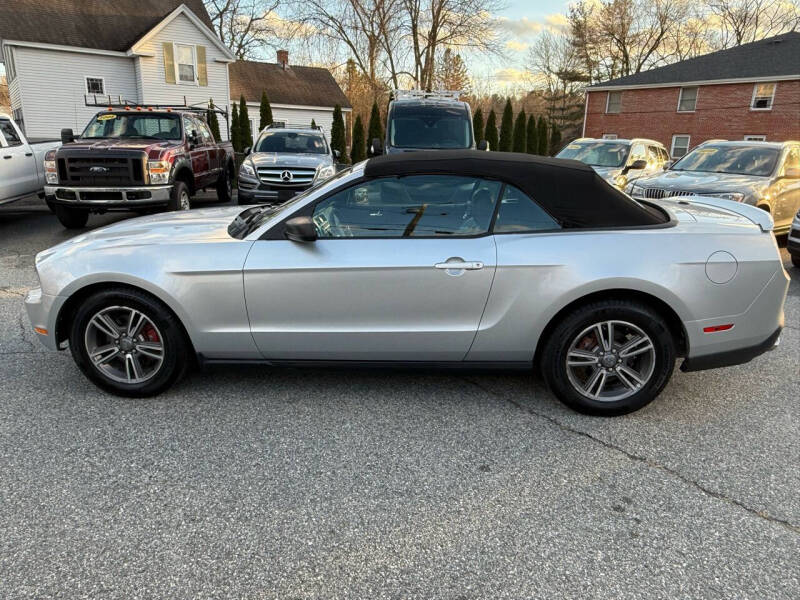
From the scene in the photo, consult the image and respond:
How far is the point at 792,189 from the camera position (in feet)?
29.7

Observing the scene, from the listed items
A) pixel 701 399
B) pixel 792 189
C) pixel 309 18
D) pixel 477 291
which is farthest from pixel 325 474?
pixel 309 18

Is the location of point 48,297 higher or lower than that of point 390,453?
higher

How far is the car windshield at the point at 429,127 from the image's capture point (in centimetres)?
1152

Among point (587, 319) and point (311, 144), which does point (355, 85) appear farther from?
point (587, 319)

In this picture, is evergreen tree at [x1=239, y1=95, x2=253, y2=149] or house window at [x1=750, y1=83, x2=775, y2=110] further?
house window at [x1=750, y1=83, x2=775, y2=110]

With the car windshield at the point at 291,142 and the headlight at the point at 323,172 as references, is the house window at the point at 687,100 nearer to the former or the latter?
the car windshield at the point at 291,142

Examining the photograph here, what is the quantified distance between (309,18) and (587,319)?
3292 cm

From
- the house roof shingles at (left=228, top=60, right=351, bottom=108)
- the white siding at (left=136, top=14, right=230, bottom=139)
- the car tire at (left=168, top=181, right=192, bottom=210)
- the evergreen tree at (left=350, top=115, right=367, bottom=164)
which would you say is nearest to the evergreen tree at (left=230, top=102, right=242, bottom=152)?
the evergreen tree at (left=350, top=115, right=367, bottom=164)

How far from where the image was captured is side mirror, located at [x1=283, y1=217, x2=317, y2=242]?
3295mm

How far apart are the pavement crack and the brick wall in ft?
99.8

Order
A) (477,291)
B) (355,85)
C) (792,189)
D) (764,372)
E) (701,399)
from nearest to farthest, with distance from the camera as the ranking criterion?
(477,291)
(701,399)
(764,372)
(792,189)
(355,85)

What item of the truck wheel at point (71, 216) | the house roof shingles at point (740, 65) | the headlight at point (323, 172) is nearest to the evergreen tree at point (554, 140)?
the house roof shingles at point (740, 65)

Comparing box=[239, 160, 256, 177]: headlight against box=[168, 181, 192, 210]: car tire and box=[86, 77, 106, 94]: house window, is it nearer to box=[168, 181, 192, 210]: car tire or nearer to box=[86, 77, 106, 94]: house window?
box=[168, 181, 192, 210]: car tire

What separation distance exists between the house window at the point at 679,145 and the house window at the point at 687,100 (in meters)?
1.43
